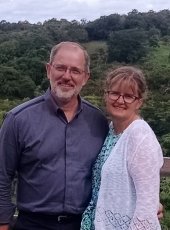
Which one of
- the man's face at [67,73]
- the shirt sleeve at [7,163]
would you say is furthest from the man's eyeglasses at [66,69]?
the shirt sleeve at [7,163]

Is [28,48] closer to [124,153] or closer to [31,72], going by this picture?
[31,72]

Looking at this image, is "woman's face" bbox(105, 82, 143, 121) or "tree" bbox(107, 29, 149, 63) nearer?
"woman's face" bbox(105, 82, 143, 121)

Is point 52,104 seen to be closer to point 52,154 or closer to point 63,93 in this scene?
point 63,93

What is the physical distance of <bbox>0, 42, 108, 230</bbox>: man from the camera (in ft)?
6.89

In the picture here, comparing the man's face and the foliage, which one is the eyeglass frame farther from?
the foliage

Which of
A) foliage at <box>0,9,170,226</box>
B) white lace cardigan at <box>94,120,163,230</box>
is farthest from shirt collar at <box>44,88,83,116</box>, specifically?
foliage at <box>0,9,170,226</box>

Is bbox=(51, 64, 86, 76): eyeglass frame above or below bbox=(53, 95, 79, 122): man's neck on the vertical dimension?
above

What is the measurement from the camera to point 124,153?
1997 millimetres

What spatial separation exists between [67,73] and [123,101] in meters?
0.25

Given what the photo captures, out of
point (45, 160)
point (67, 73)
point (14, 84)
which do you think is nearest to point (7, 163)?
point (45, 160)

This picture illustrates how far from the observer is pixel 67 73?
6.92 ft

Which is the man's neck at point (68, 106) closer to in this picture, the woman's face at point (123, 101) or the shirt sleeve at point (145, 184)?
the woman's face at point (123, 101)

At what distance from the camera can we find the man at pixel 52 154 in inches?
82.7

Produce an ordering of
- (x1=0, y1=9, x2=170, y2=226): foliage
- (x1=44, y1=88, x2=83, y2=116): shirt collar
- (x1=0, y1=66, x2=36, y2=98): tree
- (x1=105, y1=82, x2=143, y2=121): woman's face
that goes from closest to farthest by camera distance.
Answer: (x1=105, y1=82, x2=143, y2=121): woman's face
(x1=44, y1=88, x2=83, y2=116): shirt collar
(x1=0, y1=9, x2=170, y2=226): foliage
(x1=0, y1=66, x2=36, y2=98): tree
